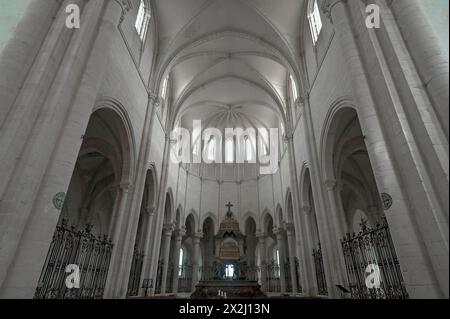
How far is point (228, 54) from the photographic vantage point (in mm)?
18250

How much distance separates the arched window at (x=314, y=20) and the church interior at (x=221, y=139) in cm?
11

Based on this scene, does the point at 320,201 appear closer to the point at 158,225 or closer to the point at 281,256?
the point at 158,225

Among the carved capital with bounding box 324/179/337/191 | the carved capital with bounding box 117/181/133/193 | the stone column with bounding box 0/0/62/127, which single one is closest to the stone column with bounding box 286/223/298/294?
the carved capital with bounding box 324/179/337/191

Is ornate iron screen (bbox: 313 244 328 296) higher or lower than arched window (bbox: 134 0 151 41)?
lower

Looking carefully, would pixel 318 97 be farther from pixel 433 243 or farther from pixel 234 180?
pixel 234 180

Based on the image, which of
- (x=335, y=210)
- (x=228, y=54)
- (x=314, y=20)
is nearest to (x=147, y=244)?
(x=335, y=210)

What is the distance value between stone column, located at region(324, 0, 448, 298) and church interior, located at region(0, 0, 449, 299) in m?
0.03

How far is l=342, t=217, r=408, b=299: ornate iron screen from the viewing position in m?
6.14

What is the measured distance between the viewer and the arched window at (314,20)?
1236 centimetres

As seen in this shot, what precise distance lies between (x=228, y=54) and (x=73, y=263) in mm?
15712

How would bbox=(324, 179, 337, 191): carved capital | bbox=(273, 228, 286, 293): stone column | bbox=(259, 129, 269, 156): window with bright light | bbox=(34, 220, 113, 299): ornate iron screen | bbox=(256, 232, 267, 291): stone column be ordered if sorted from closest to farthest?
bbox=(34, 220, 113, 299): ornate iron screen, bbox=(324, 179, 337, 191): carved capital, bbox=(273, 228, 286, 293): stone column, bbox=(256, 232, 267, 291): stone column, bbox=(259, 129, 269, 156): window with bright light

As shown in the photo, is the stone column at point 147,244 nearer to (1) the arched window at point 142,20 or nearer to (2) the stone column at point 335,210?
(1) the arched window at point 142,20

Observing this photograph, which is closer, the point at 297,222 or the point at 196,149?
the point at 297,222

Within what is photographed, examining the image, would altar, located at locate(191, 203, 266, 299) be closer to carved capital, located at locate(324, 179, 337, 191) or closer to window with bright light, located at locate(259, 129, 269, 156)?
carved capital, located at locate(324, 179, 337, 191)
